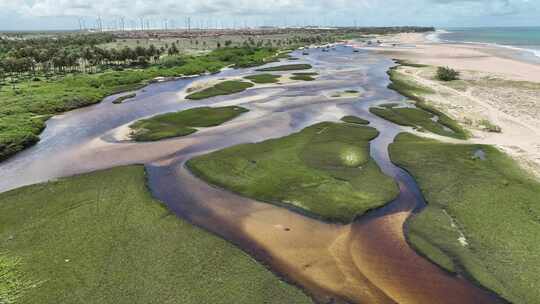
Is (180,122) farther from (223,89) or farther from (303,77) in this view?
(303,77)

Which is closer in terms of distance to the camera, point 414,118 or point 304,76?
point 414,118

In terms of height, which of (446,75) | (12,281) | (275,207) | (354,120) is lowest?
(12,281)

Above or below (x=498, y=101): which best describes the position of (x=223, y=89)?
above

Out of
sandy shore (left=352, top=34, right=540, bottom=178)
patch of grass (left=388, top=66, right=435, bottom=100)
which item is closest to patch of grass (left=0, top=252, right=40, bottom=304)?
sandy shore (left=352, top=34, right=540, bottom=178)

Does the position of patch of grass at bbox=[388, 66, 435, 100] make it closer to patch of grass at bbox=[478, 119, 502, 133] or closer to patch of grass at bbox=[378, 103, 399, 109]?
patch of grass at bbox=[378, 103, 399, 109]

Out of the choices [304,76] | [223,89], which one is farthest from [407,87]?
[223,89]

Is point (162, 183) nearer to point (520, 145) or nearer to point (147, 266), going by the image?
point (147, 266)

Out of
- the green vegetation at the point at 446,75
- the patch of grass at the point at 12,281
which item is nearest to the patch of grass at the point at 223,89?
the green vegetation at the point at 446,75

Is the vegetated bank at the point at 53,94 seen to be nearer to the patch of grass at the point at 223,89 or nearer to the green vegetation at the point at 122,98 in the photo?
the green vegetation at the point at 122,98
